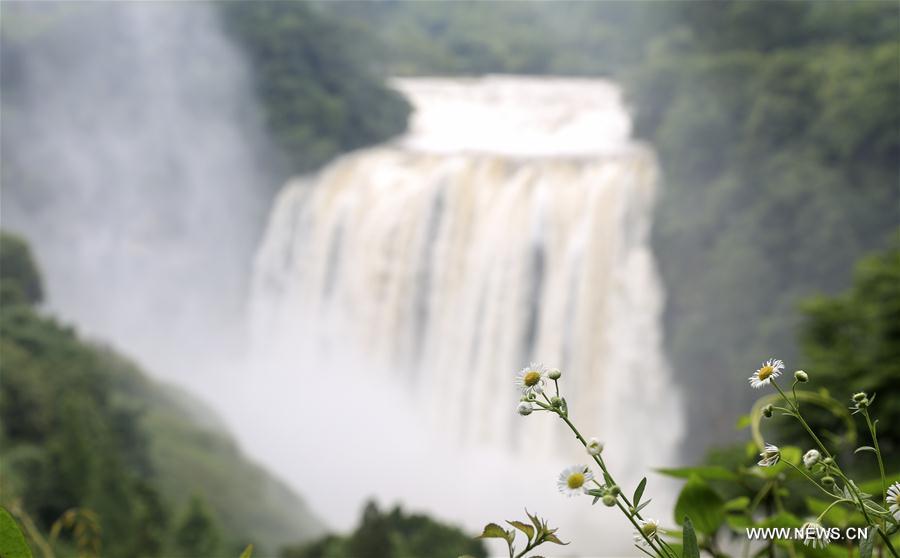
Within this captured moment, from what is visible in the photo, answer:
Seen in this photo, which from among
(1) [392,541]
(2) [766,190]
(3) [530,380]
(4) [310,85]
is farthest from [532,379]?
(4) [310,85]

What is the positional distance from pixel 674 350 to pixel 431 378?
2.79 m

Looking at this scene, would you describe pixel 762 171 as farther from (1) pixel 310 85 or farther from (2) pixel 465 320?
(1) pixel 310 85

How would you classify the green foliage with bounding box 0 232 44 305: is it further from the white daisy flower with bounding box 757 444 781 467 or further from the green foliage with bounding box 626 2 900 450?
the white daisy flower with bounding box 757 444 781 467

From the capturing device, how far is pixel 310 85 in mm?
13781

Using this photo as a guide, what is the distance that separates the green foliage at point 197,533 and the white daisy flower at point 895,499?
4.81 m

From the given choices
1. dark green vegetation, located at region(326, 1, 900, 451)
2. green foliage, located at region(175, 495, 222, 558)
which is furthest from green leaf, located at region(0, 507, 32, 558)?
dark green vegetation, located at region(326, 1, 900, 451)

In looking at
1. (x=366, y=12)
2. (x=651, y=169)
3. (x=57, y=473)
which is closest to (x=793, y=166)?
(x=651, y=169)

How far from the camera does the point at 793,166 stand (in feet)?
29.9

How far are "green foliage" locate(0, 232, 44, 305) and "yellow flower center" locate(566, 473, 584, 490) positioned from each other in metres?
6.63

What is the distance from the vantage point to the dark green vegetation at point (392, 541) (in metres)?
2.92

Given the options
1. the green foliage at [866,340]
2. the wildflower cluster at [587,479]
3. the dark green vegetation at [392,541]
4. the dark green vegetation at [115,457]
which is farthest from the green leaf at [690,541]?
the green foliage at [866,340]

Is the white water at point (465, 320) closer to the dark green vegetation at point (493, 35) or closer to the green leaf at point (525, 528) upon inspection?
the dark green vegetation at point (493, 35)

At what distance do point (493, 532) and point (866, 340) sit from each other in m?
5.23

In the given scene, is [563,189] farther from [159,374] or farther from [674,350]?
[159,374]
